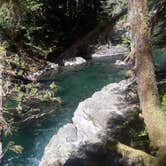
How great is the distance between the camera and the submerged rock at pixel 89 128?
28.0ft

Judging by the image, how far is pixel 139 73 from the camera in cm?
835

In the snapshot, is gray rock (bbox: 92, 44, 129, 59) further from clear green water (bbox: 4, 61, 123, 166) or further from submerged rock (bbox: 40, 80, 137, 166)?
submerged rock (bbox: 40, 80, 137, 166)

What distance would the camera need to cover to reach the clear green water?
12836mm

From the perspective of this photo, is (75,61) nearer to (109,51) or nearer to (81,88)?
(109,51)

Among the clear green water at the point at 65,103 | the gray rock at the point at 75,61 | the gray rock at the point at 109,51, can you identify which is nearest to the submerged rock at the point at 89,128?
the clear green water at the point at 65,103

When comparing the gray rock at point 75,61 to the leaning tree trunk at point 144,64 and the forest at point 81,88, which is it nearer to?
the forest at point 81,88

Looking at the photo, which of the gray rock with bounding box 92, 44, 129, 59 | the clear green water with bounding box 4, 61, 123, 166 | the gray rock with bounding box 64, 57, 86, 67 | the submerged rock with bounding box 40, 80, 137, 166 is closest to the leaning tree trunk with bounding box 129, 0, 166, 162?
the submerged rock with bounding box 40, 80, 137, 166

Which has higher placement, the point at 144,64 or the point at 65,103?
the point at 144,64

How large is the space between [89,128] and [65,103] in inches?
330

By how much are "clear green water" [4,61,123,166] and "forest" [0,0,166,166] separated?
31 millimetres

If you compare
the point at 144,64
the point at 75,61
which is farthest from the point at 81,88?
the point at 144,64

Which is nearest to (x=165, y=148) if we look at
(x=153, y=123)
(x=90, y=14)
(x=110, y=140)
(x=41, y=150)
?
(x=153, y=123)

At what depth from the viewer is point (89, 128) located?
8.96 metres

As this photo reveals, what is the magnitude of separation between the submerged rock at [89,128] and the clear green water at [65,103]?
891mm
